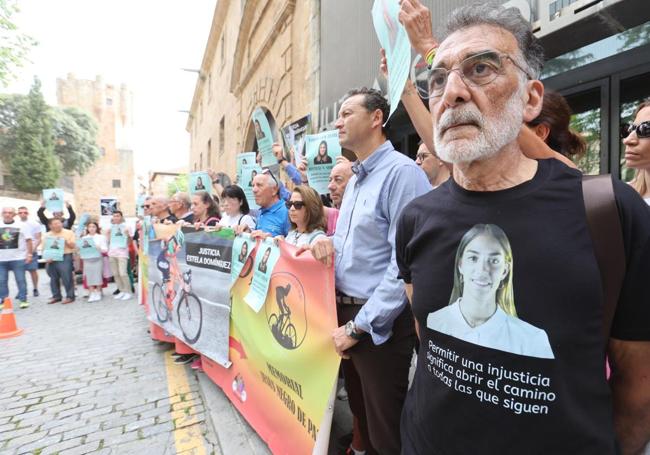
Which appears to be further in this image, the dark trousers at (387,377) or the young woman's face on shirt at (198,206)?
the young woman's face on shirt at (198,206)

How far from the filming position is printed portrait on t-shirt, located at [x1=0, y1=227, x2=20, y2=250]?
7.64 m

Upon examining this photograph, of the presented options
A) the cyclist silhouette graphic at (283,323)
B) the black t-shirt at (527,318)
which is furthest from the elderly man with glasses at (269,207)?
the black t-shirt at (527,318)

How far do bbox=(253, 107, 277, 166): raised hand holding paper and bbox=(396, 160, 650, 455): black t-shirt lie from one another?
16.1ft

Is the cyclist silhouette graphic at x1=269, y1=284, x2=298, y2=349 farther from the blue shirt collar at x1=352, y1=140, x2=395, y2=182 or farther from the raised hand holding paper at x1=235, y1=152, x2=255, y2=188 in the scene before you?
the raised hand holding paper at x1=235, y1=152, x2=255, y2=188

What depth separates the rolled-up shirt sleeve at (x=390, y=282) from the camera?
1.70 meters

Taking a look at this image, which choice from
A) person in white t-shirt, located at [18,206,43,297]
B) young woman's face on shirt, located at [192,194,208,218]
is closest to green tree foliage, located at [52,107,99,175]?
person in white t-shirt, located at [18,206,43,297]

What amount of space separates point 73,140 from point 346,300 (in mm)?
54127

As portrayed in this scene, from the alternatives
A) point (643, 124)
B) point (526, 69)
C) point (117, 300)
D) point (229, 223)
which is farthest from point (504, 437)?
point (117, 300)

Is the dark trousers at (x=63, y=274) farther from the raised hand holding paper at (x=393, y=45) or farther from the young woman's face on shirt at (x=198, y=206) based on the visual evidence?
the raised hand holding paper at (x=393, y=45)

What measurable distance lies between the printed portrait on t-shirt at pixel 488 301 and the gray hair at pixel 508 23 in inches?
22.4

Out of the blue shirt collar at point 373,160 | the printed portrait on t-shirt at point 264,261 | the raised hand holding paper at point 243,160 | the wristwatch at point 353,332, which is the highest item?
the raised hand holding paper at point 243,160

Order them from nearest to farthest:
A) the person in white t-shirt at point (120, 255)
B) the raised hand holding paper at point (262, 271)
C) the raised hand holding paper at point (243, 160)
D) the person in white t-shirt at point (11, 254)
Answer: the raised hand holding paper at point (262, 271)
the raised hand holding paper at point (243, 160)
the person in white t-shirt at point (11, 254)
the person in white t-shirt at point (120, 255)

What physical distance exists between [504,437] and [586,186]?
27.4 inches

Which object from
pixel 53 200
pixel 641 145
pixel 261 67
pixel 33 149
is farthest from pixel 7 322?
pixel 33 149
